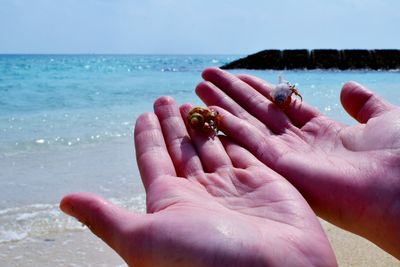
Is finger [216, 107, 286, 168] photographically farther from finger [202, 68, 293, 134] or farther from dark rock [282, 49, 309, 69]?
dark rock [282, 49, 309, 69]

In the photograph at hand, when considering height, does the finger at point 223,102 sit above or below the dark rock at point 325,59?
above

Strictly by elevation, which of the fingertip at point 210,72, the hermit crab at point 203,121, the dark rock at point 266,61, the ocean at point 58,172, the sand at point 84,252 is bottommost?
the dark rock at point 266,61

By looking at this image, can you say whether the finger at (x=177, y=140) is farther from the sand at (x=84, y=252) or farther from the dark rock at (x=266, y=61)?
the dark rock at (x=266, y=61)

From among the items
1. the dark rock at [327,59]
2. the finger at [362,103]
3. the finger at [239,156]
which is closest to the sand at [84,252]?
the finger at [362,103]

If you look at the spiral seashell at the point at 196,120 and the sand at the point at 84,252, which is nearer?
the spiral seashell at the point at 196,120

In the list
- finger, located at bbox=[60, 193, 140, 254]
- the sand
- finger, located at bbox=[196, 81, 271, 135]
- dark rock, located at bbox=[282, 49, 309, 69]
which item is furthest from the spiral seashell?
dark rock, located at bbox=[282, 49, 309, 69]

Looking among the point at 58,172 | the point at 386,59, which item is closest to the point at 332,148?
the point at 58,172

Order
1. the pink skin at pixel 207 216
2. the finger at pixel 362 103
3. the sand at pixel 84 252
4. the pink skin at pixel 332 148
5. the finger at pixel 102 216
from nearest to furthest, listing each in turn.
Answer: the pink skin at pixel 207 216 → the finger at pixel 102 216 → the pink skin at pixel 332 148 → the finger at pixel 362 103 → the sand at pixel 84 252
